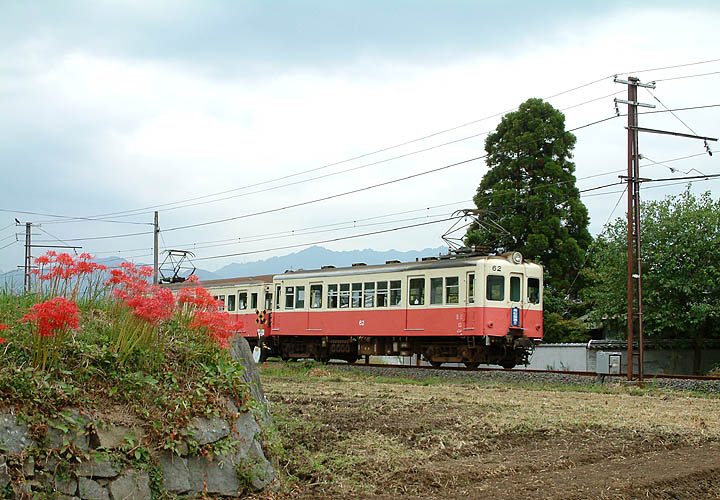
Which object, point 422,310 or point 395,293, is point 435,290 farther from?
point 395,293

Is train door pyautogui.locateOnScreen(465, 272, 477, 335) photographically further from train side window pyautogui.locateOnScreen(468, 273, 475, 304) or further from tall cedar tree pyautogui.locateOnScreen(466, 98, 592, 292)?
tall cedar tree pyautogui.locateOnScreen(466, 98, 592, 292)

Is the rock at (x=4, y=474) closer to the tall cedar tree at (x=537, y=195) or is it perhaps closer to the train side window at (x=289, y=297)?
the train side window at (x=289, y=297)

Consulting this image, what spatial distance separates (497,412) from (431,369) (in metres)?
9.95

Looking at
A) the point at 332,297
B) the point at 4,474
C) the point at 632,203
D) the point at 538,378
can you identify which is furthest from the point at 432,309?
the point at 4,474

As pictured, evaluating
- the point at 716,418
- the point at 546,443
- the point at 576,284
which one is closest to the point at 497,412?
the point at 546,443

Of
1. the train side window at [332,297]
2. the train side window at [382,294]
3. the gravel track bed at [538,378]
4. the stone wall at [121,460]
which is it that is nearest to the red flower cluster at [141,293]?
the stone wall at [121,460]

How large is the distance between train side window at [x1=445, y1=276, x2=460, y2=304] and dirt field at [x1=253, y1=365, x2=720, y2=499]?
23.9ft

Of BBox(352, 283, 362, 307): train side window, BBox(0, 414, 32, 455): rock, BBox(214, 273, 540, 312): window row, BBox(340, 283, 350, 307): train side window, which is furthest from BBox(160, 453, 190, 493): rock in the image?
BBox(340, 283, 350, 307): train side window

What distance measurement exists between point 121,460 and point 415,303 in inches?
649

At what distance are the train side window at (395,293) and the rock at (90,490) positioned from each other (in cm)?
1695

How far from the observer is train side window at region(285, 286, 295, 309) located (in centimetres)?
2605

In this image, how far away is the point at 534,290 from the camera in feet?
72.0

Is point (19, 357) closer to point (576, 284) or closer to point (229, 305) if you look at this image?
point (229, 305)

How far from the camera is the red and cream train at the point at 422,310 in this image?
2064 cm
